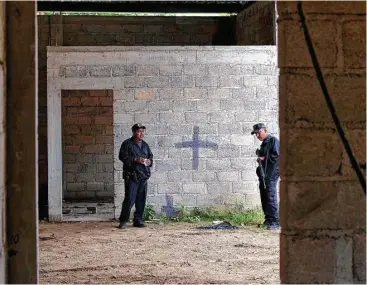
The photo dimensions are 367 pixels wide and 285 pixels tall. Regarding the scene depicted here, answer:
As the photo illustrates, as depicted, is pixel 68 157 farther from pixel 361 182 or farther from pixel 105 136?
pixel 361 182

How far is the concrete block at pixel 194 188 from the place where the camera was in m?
12.2

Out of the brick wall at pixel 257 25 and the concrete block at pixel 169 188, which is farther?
the brick wall at pixel 257 25

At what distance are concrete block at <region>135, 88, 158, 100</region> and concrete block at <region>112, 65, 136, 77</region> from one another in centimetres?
35

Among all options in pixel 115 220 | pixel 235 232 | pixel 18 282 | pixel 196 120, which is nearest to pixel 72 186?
pixel 115 220

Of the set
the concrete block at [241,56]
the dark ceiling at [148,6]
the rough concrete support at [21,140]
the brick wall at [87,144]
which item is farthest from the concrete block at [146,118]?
the rough concrete support at [21,140]

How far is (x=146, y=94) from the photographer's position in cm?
1212

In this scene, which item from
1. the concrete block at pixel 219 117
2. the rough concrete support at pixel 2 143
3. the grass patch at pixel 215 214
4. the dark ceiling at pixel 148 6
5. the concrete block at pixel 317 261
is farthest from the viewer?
the dark ceiling at pixel 148 6

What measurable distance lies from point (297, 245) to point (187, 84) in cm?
930

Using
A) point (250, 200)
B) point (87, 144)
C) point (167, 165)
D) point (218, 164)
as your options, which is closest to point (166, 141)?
point (167, 165)

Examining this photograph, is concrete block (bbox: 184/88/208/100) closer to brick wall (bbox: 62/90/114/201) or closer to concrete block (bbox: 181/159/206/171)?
concrete block (bbox: 181/159/206/171)

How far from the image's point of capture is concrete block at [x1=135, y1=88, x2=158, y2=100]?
1210 cm

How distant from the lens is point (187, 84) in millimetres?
12141

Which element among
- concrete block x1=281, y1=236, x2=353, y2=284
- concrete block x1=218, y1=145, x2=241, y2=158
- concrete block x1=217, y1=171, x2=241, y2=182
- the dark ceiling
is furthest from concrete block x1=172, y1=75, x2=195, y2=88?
concrete block x1=281, y1=236, x2=353, y2=284

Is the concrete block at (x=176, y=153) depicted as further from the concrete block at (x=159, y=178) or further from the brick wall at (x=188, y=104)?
the concrete block at (x=159, y=178)
